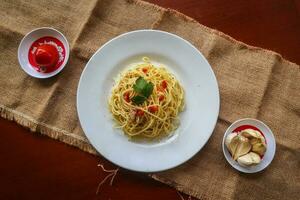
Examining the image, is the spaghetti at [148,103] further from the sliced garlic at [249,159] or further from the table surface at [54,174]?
the sliced garlic at [249,159]

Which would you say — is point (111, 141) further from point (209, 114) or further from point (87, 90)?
point (209, 114)

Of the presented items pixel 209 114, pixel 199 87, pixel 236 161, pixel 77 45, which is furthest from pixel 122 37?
pixel 236 161

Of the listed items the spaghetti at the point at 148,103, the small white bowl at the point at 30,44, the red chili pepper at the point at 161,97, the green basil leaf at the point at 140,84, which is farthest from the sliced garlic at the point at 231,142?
the small white bowl at the point at 30,44

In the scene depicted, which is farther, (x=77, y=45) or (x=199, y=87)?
(x=77, y=45)

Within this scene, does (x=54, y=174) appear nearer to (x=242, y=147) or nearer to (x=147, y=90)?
(x=147, y=90)

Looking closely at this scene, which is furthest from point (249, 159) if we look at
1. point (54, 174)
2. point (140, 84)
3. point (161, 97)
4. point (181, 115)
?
point (54, 174)

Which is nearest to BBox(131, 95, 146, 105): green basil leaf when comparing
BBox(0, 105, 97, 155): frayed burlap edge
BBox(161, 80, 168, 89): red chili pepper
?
BBox(161, 80, 168, 89): red chili pepper
